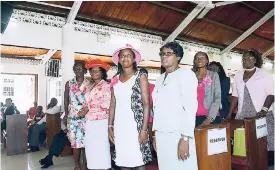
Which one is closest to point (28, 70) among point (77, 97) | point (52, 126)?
point (52, 126)

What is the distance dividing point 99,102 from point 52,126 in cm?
296

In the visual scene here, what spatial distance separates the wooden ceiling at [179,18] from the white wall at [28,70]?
3.79 m

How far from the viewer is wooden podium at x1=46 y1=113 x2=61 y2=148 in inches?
213

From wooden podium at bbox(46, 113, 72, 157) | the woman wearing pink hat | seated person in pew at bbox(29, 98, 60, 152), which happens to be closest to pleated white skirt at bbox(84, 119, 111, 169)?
the woman wearing pink hat

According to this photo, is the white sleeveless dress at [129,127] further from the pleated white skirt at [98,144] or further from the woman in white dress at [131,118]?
the pleated white skirt at [98,144]

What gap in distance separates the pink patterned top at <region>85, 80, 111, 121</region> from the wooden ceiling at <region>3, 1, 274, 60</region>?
319cm

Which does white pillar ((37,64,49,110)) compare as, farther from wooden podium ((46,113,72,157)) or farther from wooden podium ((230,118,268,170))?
wooden podium ((230,118,268,170))

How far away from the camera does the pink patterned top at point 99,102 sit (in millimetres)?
2791

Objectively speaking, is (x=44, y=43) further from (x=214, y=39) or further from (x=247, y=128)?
(x=214, y=39)

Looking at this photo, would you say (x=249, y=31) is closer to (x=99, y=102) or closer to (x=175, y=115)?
(x=99, y=102)

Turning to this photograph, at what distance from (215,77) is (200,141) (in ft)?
2.32

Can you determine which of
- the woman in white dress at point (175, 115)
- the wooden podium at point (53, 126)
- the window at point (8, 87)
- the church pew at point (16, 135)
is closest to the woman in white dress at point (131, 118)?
the woman in white dress at point (175, 115)

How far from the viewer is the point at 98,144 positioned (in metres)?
2.77

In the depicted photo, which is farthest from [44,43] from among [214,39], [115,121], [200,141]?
[214,39]
